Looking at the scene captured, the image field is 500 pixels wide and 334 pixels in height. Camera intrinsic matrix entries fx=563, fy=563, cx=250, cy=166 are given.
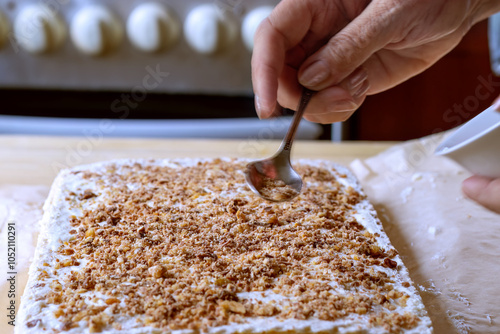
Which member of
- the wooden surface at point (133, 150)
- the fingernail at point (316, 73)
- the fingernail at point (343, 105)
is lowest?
the fingernail at point (343, 105)

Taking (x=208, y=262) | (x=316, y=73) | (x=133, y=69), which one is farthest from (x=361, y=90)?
(x=133, y=69)

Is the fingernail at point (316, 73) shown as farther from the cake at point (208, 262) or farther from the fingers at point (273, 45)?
the cake at point (208, 262)

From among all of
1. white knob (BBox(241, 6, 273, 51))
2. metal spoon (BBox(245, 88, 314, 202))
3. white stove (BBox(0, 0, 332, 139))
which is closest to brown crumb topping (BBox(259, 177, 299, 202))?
metal spoon (BBox(245, 88, 314, 202))

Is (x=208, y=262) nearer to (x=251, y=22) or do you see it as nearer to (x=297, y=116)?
(x=297, y=116)

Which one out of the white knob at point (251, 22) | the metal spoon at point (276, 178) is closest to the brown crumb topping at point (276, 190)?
the metal spoon at point (276, 178)

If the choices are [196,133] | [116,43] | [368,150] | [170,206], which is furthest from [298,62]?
[116,43]

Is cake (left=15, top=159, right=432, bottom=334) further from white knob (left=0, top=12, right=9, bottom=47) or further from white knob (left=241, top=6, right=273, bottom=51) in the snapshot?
white knob (left=0, top=12, right=9, bottom=47)

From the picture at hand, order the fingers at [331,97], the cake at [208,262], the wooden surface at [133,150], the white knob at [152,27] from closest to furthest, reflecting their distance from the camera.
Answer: the cake at [208,262] < the fingers at [331,97] < the wooden surface at [133,150] < the white knob at [152,27]
